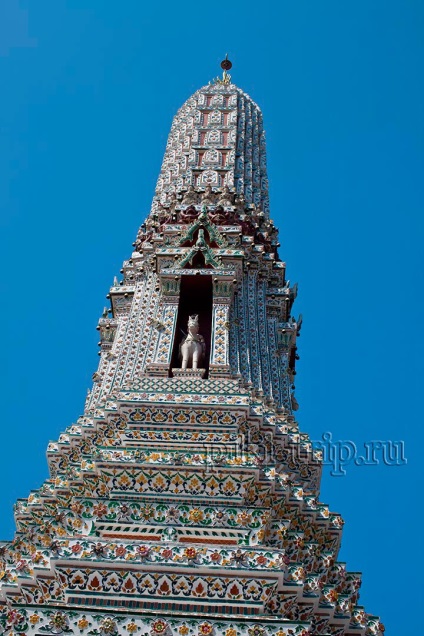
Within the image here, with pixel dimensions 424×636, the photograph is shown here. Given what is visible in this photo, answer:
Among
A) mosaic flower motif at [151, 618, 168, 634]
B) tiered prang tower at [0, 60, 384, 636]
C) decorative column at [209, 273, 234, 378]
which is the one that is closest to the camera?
mosaic flower motif at [151, 618, 168, 634]

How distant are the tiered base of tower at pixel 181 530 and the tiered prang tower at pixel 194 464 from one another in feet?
0.06

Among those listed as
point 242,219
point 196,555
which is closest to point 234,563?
point 196,555

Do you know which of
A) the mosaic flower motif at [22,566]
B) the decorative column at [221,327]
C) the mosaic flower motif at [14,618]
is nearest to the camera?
the mosaic flower motif at [14,618]

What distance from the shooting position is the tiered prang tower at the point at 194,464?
10.1 meters

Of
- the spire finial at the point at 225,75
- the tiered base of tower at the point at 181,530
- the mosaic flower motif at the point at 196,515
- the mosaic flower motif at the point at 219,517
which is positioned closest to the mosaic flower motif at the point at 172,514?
the tiered base of tower at the point at 181,530

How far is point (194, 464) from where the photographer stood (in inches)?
473

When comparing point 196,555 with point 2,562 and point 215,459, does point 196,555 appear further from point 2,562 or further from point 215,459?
point 2,562

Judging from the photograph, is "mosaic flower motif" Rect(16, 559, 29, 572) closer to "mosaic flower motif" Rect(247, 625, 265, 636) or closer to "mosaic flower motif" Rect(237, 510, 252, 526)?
"mosaic flower motif" Rect(237, 510, 252, 526)

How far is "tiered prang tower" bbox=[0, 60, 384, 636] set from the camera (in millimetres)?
10109

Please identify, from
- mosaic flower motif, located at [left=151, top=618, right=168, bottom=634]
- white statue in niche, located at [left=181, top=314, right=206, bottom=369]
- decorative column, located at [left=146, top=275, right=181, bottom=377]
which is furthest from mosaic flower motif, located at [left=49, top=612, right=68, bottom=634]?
A: white statue in niche, located at [left=181, top=314, right=206, bottom=369]

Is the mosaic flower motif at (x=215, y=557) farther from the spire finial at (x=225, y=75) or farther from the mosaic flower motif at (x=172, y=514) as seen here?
the spire finial at (x=225, y=75)

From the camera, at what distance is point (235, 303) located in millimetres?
16938

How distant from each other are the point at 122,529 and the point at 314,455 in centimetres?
427

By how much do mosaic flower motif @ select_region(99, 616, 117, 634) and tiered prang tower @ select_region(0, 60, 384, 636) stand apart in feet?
0.04
